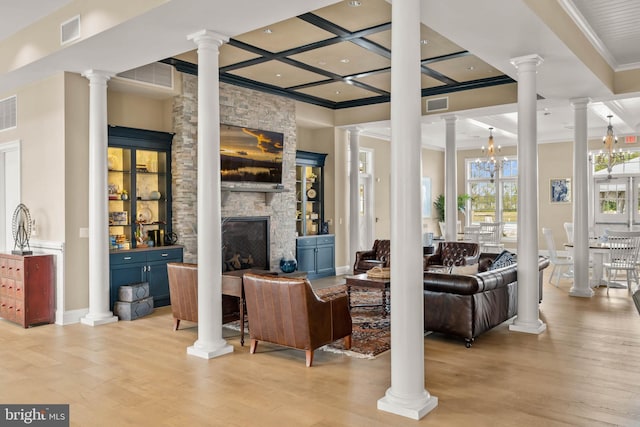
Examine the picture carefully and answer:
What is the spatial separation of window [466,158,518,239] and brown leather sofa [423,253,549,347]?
10061 mm

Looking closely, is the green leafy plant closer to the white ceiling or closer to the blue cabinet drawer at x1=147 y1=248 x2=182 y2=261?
the white ceiling

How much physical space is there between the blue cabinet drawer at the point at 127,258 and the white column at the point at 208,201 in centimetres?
235

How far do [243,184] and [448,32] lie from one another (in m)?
4.60

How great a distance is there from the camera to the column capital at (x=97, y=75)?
6.41m

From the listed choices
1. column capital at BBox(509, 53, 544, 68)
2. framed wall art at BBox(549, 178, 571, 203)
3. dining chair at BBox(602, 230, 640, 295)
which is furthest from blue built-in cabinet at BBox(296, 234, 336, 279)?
framed wall art at BBox(549, 178, 571, 203)

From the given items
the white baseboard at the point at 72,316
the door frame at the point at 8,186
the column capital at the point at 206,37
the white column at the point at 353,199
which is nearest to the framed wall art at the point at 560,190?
the white column at the point at 353,199

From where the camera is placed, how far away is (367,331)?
5949 mm

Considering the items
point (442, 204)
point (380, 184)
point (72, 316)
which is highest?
point (380, 184)

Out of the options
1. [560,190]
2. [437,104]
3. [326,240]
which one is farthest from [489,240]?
[437,104]

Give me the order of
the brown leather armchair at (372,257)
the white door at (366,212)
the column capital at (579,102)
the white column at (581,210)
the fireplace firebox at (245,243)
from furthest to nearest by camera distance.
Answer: the white door at (366,212)
the brown leather armchair at (372,257)
the fireplace firebox at (245,243)
the white column at (581,210)
the column capital at (579,102)

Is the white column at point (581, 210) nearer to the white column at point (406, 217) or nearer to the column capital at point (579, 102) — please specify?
the column capital at point (579, 102)

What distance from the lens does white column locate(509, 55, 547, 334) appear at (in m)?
5.95

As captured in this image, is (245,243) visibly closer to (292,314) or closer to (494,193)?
(292,314)

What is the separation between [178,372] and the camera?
4508mm
